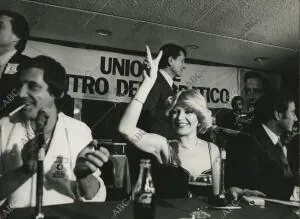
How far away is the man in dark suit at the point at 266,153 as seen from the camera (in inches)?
110

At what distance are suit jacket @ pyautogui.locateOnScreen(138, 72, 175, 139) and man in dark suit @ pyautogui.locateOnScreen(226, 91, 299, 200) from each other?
67 centimetres

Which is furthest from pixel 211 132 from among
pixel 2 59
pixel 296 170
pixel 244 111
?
pixel 2 59

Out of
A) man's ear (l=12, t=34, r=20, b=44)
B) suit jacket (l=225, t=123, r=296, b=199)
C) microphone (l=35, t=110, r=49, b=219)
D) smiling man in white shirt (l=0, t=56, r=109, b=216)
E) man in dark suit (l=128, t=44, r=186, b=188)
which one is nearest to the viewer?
microphone (l=35, t=110, r=49, b=219)

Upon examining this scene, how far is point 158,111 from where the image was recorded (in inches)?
101

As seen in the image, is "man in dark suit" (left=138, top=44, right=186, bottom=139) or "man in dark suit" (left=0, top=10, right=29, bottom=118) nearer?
"man in dark suit" (left=0, top=10, right=29, bottom=118)

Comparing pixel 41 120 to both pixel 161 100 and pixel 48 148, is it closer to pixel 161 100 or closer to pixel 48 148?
pixel 48 148

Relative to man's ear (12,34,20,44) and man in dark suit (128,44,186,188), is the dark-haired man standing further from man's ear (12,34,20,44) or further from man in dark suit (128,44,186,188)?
man's ear (12,34,20,44)

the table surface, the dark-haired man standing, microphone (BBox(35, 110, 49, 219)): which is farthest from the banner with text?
the table surface

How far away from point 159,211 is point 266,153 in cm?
151

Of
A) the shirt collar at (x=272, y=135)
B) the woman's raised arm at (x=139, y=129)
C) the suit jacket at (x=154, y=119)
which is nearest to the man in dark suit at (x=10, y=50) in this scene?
the woman's raised arm at (x=139, y=129)

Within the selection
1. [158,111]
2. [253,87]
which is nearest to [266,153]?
[253,87]

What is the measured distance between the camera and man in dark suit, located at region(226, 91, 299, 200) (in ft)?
9.14

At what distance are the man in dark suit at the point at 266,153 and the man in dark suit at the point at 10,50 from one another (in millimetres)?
1795

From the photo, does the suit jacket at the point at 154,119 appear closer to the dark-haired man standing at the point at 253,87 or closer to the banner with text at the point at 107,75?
the banner with text at the point at 107,75
